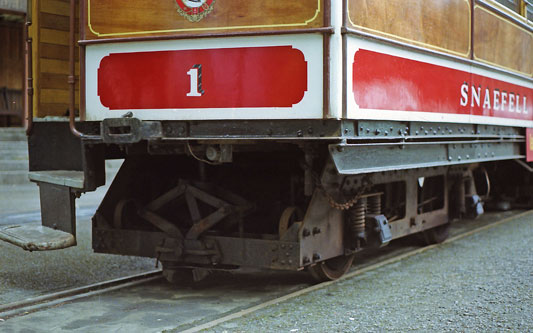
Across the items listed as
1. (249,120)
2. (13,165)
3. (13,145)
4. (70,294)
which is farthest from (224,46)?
(13,145)

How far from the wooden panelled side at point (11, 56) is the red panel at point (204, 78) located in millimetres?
11711

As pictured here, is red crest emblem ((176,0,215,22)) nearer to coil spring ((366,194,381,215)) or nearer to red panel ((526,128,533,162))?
coil spring ((366,194,381,215))

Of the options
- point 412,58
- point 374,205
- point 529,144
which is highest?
point 412,58

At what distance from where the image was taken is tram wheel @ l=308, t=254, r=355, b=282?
21.4ft

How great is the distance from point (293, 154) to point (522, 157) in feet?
13.3

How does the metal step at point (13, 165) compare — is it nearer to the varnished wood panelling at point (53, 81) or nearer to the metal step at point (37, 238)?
the varnished wood panelling at point (53, 81)

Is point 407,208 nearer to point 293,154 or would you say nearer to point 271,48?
point 293,154

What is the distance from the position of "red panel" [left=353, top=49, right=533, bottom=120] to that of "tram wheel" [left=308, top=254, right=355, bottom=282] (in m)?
1.51

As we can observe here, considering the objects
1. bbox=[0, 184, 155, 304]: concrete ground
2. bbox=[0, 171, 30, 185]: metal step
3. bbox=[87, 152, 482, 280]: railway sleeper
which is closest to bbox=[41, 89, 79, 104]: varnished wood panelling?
bbox=[87, 152, 482, 280]: railway sleeper

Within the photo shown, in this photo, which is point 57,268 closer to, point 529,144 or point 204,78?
point 204,78

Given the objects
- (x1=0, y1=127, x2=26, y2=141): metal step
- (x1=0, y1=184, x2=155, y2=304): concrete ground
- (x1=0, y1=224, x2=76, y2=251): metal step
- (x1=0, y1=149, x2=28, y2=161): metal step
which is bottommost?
(x1=0, y1=184, x2=155, y2=304): concrete ground

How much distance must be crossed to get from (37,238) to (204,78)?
1.88m

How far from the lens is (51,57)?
679 cm

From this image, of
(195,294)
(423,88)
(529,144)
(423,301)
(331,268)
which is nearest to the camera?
(423,301)
